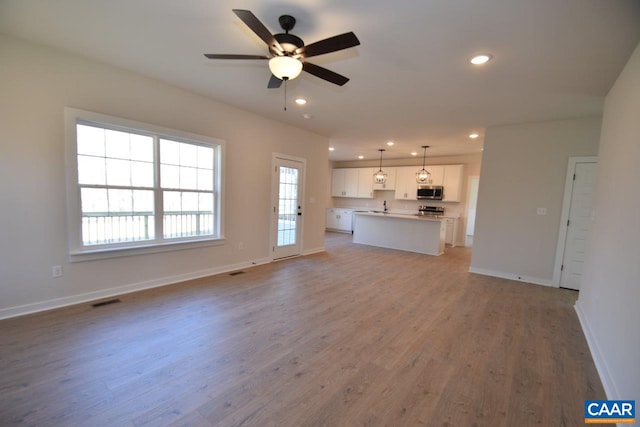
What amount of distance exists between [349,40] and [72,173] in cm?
325

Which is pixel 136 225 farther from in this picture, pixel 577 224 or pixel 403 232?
pixel 577 224

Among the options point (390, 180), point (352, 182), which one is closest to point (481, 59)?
point (390, 180)

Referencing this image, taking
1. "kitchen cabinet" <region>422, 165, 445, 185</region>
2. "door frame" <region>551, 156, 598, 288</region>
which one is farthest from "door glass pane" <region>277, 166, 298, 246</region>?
"door frame" <region>551, 156, 598, 288</region>

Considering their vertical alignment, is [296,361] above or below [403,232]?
below

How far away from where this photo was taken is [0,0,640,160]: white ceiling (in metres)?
2.01

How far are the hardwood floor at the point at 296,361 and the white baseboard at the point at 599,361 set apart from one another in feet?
0.18

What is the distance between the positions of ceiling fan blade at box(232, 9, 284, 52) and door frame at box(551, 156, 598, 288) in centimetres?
488

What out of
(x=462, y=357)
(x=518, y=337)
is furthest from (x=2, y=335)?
(x=518, y=337)

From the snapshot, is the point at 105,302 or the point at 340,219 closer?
the point at 105,302

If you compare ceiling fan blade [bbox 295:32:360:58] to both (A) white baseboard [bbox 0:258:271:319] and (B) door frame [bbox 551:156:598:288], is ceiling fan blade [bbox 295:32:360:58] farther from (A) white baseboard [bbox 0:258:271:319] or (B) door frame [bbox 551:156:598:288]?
(B) door frame [bbox 551:156:598:288]

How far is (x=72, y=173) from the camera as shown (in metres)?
2.97

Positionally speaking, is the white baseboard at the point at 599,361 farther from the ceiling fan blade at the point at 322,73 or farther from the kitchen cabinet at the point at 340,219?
the kitchen cabinet at the point at 340,219

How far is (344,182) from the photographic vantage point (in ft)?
33.4

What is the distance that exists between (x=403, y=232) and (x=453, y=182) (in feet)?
7.83
